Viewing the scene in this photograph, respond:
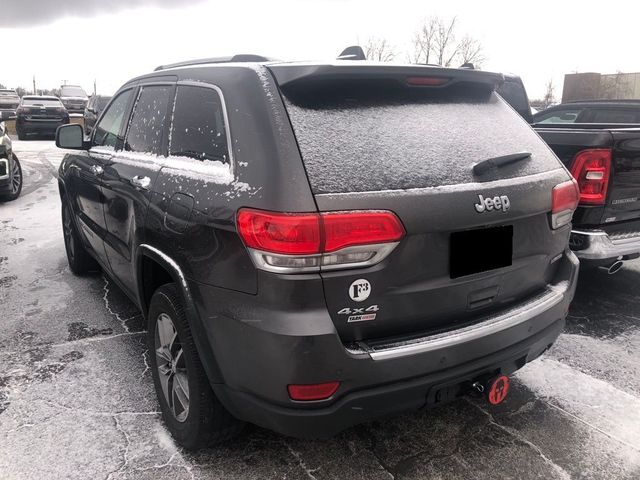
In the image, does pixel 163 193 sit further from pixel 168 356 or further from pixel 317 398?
pixel 317 398

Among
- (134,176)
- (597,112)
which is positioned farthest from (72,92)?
(134,176)

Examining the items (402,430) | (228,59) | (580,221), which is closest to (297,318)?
(402,430)

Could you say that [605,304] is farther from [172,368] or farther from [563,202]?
[172,368]

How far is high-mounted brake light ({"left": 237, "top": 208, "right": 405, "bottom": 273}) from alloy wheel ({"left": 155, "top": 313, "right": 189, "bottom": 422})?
821mm

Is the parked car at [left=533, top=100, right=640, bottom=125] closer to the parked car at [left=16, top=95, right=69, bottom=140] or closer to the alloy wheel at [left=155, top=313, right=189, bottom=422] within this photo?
the alloy wheel at [left=155, top=313, right=189, bottom=422]

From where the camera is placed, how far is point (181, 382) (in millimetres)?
2520

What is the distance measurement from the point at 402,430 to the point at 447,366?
0.80 metres

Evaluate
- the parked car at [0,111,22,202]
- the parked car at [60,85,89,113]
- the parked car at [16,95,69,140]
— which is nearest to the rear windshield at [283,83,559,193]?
the parked car at [0,111,22,202]

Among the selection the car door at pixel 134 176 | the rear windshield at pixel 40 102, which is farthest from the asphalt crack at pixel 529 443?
the rear windshield at pixel 40 102

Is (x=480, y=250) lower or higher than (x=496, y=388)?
higher

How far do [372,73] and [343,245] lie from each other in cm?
77

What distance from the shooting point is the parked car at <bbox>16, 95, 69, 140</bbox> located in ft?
65.5

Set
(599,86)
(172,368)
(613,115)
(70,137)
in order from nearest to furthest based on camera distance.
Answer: (172,368) < (70,137) < (613,115) < (599,86)

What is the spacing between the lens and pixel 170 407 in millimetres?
2637
